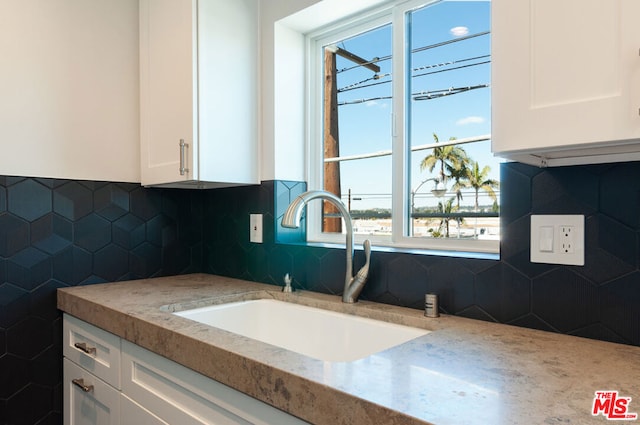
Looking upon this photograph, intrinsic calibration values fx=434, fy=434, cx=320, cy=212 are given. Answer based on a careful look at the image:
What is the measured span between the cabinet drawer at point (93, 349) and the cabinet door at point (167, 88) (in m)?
0.61

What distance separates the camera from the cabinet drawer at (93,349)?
4.32 ft

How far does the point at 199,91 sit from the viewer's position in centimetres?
162

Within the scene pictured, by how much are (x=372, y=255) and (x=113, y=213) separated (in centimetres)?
115

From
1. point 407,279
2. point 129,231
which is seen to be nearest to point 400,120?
point 407,279

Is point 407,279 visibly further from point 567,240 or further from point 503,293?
point 567,240

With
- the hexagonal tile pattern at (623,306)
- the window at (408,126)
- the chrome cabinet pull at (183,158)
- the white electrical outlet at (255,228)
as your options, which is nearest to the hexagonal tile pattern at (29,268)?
the chrome cabinet pull at (183,158)

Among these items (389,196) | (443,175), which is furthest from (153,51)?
(443,175)

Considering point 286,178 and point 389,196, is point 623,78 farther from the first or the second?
point 286,178

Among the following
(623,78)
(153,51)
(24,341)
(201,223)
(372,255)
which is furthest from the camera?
(201,223)

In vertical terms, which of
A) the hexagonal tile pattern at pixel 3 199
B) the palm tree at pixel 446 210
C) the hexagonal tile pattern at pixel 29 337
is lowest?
the hexagonal tile pattern at pixel 29 337

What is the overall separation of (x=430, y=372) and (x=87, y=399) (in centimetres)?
127

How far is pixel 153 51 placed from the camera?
1811mm

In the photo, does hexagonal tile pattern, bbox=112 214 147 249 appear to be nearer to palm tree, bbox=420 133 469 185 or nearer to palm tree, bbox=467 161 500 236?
palm tree, bbox=420 133 469 185

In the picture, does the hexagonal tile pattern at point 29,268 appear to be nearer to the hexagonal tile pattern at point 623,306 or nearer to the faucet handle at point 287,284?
the faucet handle at point 287,284
